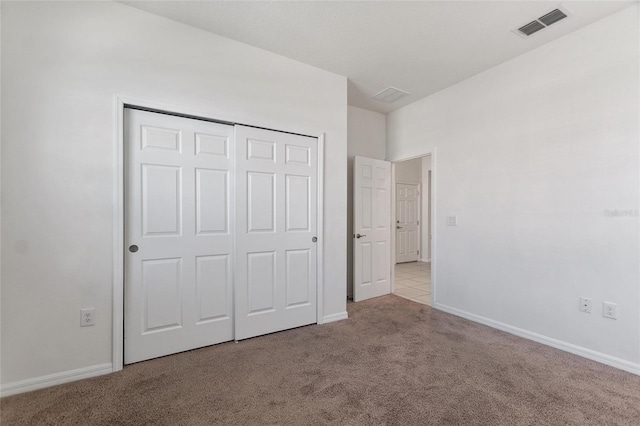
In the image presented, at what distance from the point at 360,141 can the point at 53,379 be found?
13.3ft

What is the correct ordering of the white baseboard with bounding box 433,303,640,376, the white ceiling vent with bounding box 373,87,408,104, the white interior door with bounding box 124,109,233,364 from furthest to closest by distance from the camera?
the white ceiling vent with bounding box 373,87,408,104 → the white interior door with bounding box 124,109,233,364 → the white baseboard with bounding box 433,303,640,376

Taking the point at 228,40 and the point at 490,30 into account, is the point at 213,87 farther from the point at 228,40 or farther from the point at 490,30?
the point at 490,30

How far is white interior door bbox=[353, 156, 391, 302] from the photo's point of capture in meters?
3.96

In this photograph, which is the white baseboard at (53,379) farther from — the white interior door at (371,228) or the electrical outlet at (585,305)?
the electrical outlet at (585,305)

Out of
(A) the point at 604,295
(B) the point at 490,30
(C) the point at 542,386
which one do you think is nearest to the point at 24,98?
(B) the point at 490,30

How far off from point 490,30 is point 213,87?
2496mm

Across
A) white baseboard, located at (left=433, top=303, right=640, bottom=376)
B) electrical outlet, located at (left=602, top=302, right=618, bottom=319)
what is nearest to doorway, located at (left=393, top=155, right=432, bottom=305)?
white baseboard, located at (left=433, top=303, right=640, bottom=376)

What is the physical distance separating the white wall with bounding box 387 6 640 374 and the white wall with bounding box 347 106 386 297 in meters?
1.05

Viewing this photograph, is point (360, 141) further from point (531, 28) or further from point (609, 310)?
point (609, 310)

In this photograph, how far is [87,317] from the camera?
6.80 ft

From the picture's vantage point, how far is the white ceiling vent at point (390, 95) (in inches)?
143

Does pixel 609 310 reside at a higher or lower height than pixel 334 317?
higher

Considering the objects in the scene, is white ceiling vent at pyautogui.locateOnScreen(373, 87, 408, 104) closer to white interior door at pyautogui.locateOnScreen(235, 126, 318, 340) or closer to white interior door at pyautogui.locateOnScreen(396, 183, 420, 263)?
white interior door at pyautogui.locateOnScreen(235, 126, 318, 340)

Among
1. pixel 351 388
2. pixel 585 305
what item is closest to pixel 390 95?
pixel 585 305
